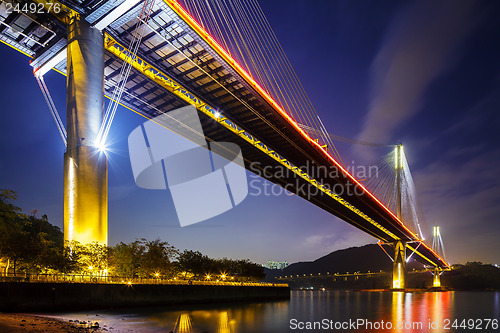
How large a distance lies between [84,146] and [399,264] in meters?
65.7

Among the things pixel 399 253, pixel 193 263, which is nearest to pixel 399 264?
pixel 399 253

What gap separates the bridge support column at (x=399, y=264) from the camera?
243 feet

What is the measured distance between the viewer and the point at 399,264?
7475cm

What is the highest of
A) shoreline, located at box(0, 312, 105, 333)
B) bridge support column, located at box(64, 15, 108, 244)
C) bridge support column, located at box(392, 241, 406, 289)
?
bridge support column, located at box(64, 15, 108, 244)

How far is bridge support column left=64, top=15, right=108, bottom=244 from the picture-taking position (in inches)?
857

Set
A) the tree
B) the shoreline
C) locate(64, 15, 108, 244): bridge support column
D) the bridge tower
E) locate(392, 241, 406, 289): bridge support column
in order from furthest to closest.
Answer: locate(392, 241, 406, 289): bridge support column → the bridge tower → the tree → locate(64, 15, 108, 244): bridge support column → the shoreline

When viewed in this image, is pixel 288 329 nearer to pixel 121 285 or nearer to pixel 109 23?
pixel 121 285

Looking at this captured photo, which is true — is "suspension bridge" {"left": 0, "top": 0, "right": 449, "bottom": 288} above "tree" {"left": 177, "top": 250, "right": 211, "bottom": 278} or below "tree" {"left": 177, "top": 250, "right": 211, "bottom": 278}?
above

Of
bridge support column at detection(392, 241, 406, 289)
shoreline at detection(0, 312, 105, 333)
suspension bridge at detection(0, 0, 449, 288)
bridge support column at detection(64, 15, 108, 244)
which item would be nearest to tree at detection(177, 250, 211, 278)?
suspension bridge at detection(0, 0, 449, 288)

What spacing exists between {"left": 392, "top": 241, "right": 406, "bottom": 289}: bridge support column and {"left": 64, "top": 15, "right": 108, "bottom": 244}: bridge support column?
62.2 meters

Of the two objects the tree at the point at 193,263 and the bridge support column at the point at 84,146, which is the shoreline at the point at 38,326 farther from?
the tree at the point at 193,263

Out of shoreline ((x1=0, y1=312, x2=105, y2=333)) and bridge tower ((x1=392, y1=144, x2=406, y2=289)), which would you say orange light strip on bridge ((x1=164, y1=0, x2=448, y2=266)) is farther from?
bridge tower ((x1=392, y1=144, x2=406, y2=289))

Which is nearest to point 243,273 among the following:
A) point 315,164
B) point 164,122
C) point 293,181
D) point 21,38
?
point 293,181

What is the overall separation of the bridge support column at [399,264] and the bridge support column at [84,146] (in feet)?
204
